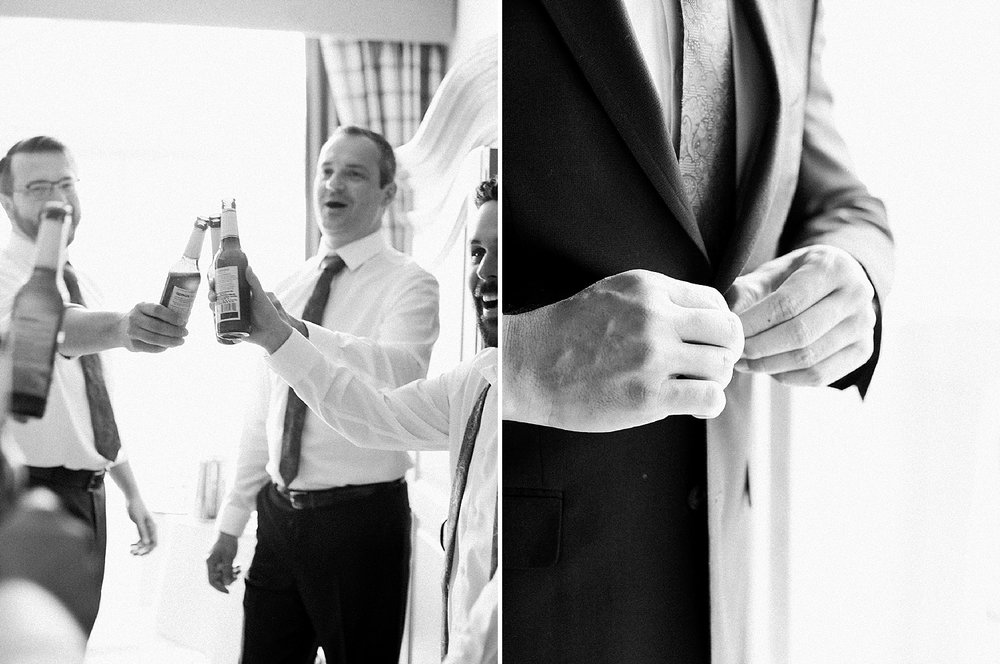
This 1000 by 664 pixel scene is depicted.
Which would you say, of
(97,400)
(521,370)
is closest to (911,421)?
(521,370)

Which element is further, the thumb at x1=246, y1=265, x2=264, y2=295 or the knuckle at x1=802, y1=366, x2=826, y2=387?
the knuckle at x1=802, y1=366, x2=826, y2=387

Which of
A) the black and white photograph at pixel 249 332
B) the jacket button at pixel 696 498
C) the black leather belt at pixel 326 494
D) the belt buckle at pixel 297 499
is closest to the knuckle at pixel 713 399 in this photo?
the jacket button at pixel 696 498

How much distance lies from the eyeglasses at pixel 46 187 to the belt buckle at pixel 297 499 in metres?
0.36

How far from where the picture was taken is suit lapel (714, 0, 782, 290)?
3.35 ft

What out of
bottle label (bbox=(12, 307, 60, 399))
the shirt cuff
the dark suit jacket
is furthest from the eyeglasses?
the dark suit jacket

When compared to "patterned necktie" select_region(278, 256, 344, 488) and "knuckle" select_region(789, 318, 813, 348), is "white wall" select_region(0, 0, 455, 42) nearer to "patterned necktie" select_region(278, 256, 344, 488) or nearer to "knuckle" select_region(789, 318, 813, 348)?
"patterned necktie" select_region(278, 256, 344, 488)

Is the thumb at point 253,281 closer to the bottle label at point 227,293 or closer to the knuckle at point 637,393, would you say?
the bottle label at point 227,293

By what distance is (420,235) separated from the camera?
2.98ft

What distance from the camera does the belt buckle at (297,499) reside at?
2.81 ft

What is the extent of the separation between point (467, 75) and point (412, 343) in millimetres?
307

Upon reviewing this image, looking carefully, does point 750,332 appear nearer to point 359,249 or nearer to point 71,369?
point 359,249

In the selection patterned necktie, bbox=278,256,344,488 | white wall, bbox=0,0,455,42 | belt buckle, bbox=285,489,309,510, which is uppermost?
white wall, bbox=0,0,455,42

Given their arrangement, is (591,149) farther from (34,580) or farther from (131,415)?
(34,580)

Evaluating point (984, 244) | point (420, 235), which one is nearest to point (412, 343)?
point (420, 235)
